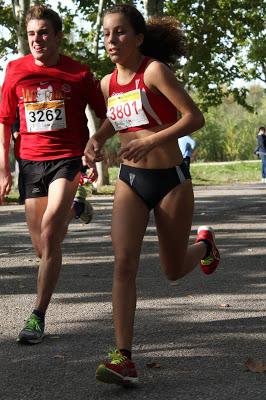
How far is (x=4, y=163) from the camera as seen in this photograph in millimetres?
6980

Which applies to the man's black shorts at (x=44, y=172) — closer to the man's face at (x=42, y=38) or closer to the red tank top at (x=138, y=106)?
the man's face at (x=42, y=38)

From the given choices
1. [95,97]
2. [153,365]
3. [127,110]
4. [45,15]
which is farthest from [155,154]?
[45,15]

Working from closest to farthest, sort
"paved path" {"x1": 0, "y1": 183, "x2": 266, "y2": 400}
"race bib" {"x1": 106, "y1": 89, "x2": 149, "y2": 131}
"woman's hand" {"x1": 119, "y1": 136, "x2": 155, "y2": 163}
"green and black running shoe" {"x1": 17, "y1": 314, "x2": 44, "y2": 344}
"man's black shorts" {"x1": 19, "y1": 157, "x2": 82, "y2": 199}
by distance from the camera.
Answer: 1. "paved path" {"x1": 0, "y1": 183, "x2": 266, "y2": 400}
2. "woman's hand" {"x1": 119, "y1": 136, "x2": 155, "y2": 163}
3. "race bib" {"x1": 106, "y1": 89, "x2": 149, "y2": 131}
4. "green and black running shoe" {"x1": 17, "y1": 314, "x2": 44, "y2": 344}
5. "man's black shorts" {"x1": 19, "y1": 157, "x2": 82, "y2": 199}

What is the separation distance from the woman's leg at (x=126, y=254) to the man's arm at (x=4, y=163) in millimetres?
1292

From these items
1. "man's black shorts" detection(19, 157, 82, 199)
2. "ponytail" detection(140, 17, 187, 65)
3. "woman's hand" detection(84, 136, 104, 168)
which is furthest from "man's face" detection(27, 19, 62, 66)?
"woman's hand" detection(84, 136, 104, 168)

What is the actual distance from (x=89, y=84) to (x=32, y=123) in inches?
17.1

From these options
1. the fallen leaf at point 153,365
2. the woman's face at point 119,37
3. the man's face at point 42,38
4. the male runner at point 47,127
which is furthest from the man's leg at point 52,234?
the woman's face at point 119,37

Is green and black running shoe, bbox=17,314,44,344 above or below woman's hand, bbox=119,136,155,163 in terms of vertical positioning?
below

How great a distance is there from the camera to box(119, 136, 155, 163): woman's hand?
543cm

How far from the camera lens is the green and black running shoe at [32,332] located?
6.52 m

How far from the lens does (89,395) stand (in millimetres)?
5164

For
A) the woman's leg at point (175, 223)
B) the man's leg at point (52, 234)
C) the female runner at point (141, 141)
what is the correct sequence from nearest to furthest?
the female runner at point (141, 141) → the woman's leg at point (175, 223) → the man's leg at point (52, 234)

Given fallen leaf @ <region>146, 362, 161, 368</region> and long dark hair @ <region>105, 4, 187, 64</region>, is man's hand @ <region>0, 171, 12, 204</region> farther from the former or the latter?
fallen leaf @ <region>146, 362, 161, 368</region>

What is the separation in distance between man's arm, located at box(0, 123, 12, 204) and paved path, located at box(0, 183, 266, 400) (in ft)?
2.94
